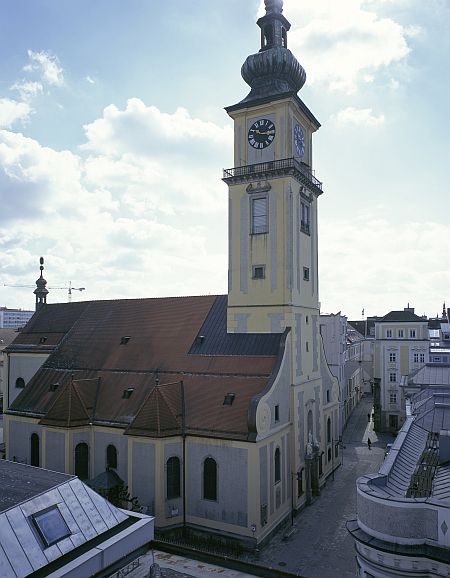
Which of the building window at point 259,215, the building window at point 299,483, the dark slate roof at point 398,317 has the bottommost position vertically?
the building window at point 299,483

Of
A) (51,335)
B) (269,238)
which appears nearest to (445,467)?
(269,238)

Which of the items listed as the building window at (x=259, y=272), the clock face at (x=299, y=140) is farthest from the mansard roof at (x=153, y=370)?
the clock face at (x=299, y=140)

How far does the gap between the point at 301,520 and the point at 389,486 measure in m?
17.5

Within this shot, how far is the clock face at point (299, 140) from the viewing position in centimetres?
3344

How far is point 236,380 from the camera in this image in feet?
98.1

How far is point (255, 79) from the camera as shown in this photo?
A: 34375 mm

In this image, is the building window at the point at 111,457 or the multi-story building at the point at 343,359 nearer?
the building window at the point at 111,457

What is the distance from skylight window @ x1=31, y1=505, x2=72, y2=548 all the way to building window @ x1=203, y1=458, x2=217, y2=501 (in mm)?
13289

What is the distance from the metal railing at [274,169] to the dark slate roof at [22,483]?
22434mm

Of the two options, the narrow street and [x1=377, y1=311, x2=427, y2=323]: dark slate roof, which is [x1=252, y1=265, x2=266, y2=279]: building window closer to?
the narrow street

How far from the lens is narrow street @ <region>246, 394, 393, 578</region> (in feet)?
79.7

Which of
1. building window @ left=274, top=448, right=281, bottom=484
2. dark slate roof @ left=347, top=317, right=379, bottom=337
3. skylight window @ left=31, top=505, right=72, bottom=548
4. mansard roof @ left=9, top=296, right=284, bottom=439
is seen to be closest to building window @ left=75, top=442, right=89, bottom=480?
mansard roof @ left=9, top=296, right=284, bottom=439

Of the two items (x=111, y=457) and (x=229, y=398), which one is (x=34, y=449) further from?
(x=229, y=398)

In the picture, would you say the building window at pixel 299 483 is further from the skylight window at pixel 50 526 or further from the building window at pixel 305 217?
the skylight window at pixel 50 526
